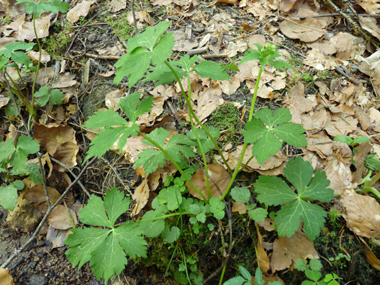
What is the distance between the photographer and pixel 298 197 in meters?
1.75

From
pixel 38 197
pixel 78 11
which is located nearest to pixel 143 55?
pixel 38 197

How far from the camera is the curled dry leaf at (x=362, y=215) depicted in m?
1.78

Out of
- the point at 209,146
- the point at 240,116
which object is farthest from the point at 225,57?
the point at 209,146

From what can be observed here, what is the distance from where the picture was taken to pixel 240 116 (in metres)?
2.47

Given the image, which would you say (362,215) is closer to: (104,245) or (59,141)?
(104,245)

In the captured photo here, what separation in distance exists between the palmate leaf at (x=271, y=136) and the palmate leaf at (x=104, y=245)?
1015 mm

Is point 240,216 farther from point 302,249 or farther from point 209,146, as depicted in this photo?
point 209,146

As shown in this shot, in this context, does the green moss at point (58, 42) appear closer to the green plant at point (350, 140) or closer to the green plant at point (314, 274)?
the green plant at point (350, 140)

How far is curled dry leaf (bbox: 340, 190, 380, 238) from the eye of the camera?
178cm

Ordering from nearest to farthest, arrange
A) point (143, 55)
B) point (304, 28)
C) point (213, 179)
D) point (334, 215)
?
point (143, 55) < point (334, 215) < point (213, 179) < point (304, 28)

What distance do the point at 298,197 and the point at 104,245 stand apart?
1.43m

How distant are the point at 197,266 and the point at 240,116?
1.48m

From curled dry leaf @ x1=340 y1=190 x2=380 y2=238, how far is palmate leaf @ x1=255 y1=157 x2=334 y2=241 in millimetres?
335

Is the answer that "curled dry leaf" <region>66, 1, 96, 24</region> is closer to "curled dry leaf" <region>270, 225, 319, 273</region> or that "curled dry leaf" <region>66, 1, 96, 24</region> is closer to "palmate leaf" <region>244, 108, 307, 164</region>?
"palmate leaf" <region>244, 108, 307, 164</region>
